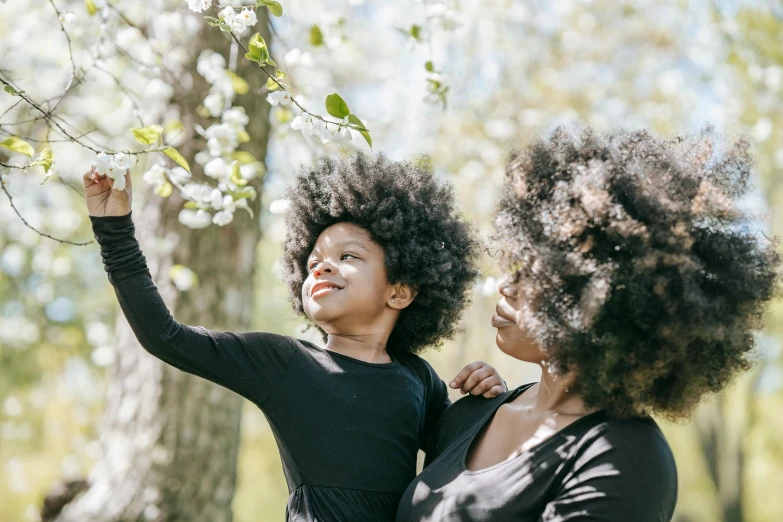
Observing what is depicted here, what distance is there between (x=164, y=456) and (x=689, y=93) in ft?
26.4

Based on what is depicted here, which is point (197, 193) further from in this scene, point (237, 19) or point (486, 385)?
point (486, 385)

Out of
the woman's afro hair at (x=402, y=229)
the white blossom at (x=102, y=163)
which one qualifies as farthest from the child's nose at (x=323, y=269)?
the white blossom at (x=102, y=163)

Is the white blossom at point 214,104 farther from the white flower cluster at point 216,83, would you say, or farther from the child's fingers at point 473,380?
the child's fingers at point 473,380

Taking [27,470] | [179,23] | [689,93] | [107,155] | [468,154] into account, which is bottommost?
[27,470]

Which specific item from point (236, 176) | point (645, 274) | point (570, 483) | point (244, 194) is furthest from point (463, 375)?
point (236, 176)

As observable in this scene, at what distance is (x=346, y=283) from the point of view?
2572 mm

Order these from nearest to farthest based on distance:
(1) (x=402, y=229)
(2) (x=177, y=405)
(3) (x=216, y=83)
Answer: (1) (x=402, y=229) < (3) (x=216, y=83) < (2) (x=177, y=405)

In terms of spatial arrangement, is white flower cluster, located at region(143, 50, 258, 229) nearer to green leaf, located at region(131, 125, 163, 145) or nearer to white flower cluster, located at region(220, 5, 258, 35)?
green leaf, located at region(131, 125, 163, 145)

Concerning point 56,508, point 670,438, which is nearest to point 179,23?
point 56,508

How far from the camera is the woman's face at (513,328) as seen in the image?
2.26 meters

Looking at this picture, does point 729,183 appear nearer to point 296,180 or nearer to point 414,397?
point 414,397

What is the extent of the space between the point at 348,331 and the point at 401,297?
0.72 feet

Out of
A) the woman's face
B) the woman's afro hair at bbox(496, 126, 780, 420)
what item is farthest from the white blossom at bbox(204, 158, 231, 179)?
the woman's afro hair at bbox(496, 126, 780, 420)

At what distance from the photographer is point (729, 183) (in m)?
2.16
